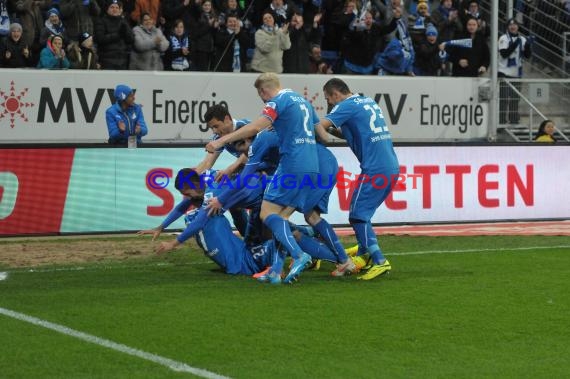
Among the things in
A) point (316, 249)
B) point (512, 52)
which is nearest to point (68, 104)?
point (316, 249)

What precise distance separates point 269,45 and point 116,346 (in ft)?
42.3

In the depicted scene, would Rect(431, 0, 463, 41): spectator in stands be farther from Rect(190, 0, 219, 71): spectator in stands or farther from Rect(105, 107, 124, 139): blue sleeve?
Rect(105, 107, 124, 139): blue sleeve

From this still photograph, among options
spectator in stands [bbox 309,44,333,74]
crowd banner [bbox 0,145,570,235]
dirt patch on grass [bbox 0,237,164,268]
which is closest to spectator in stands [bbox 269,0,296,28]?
spectator in stands [bbox 309,44,333,74]

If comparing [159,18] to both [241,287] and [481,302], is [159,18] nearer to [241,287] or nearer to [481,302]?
[241,287]

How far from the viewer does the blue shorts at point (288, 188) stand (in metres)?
11.4

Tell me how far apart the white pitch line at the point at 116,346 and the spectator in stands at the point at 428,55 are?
14224 millimetres

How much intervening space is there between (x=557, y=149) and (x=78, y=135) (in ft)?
25.1

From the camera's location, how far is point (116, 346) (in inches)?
330

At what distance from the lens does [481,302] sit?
10.5 meters

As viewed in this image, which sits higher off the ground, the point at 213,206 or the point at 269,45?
the point at 269,45

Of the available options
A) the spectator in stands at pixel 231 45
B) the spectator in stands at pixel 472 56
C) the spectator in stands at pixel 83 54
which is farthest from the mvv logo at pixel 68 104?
the spectator in stands at pixel 472 56

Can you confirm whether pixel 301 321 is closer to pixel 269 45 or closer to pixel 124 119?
pixel 124 119

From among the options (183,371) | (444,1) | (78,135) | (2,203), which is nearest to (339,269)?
(183,371)

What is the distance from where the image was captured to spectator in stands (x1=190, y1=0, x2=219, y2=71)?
20641 mm
